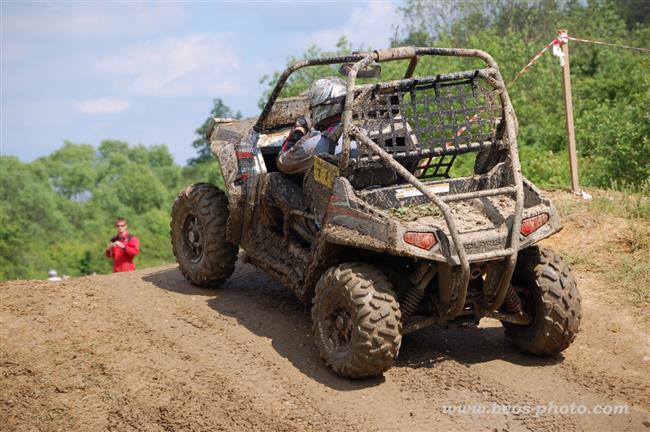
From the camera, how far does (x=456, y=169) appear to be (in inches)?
552

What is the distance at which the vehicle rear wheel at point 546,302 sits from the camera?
6523 mm

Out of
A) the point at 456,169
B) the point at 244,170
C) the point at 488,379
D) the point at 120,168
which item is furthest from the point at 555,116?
the point at 120,168

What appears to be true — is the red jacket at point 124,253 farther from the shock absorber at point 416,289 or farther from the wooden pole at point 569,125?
the shock absorber at point 416,289

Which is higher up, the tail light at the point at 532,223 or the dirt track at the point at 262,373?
the tail light at the point at 532,223

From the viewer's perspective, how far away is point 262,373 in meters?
6.67

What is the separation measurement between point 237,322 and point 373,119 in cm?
234

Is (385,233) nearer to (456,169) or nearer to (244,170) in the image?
(244,170)

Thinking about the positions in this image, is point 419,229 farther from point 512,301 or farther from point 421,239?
point 512,301

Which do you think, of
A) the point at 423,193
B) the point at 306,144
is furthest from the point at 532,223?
the point at 306,144

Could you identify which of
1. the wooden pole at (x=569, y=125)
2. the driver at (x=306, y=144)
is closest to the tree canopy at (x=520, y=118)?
the wooden pole at (x=569, y=125)

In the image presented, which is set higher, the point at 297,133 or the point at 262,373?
the point at 297,133

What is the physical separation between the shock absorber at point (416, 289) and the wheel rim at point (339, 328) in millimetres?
451

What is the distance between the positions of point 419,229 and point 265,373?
66.8 inches

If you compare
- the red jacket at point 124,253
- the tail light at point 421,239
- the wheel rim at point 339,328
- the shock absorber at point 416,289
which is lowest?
the red jacket at point 124,253
